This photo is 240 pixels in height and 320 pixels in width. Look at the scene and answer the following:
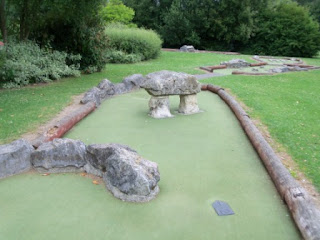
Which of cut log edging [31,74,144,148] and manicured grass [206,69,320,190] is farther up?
manicured grass [206,69,320,190]

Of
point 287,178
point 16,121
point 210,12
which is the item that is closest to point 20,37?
point 16,121

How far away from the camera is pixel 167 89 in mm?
7410

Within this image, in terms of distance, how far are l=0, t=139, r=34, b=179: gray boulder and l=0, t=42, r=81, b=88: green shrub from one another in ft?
21.4

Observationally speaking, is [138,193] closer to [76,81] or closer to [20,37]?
[76,81]

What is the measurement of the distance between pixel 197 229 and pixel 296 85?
10480 mm

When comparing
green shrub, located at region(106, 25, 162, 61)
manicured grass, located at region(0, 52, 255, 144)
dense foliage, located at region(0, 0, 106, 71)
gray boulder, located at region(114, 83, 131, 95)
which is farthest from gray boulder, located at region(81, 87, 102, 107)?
green shrub, located at region(106, 25, 162, 61)

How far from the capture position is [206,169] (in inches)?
195

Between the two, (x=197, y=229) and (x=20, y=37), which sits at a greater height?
(x=20, y=37)

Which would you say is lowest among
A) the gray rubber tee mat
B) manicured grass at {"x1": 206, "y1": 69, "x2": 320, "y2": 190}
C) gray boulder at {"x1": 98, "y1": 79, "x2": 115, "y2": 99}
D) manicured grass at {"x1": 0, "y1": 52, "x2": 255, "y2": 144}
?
manicured grass at {"x1": 0, "y1": 52, "x2": 255, "y2": 144}

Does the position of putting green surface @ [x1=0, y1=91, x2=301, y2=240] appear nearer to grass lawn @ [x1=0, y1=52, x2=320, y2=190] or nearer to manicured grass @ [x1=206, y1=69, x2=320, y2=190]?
manicured grass @ [x1=206, y1=69, x2=320, y2=190]

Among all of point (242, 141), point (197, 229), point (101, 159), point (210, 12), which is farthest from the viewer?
point (210, 12)

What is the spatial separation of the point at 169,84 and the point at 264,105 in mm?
3003

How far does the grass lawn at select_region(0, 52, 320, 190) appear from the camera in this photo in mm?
5977

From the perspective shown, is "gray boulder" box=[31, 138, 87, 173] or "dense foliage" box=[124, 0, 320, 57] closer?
"gray boulder" box=[31, 138, 87, 173]
